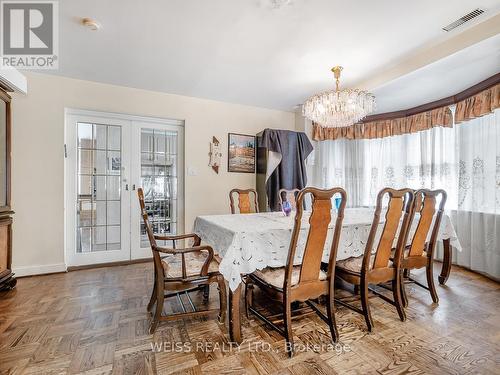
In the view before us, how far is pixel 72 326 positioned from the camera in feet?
6.30

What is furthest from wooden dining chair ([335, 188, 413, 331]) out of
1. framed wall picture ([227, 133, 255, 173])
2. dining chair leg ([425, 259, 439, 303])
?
framed wall picture ([227, 133, 255, 173])

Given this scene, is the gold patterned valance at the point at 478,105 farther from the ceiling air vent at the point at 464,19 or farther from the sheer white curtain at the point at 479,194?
the ceiling air vent at the point at 464,19

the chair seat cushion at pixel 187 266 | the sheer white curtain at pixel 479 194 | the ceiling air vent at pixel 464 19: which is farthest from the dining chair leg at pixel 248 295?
the sheer white curtain at pixel 479 194

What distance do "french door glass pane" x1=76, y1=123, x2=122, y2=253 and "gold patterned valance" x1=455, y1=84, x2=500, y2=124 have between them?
4449 millimetres

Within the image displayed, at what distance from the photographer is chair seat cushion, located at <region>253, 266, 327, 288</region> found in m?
1.71

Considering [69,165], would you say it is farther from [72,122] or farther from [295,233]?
[295,233]

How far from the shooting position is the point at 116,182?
3.56 m

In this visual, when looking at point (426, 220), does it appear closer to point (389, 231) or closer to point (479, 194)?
point (389, 231)

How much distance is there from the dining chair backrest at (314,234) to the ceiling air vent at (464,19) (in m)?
1.80

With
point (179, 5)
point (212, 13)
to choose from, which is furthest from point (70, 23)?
point (212, 13)

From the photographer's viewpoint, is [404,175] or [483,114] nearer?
[483,114]

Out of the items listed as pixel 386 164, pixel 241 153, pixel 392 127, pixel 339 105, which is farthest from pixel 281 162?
pixel 392 127

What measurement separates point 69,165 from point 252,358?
320 centimetres

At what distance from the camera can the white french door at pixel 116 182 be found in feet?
11.0
